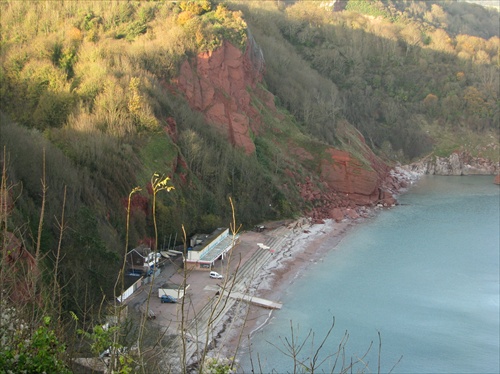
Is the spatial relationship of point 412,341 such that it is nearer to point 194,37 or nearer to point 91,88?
point 91,88

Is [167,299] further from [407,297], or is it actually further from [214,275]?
[407,297]

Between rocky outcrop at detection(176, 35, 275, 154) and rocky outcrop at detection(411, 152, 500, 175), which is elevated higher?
rocky outcrop at detection(176, 35, 275, 154)

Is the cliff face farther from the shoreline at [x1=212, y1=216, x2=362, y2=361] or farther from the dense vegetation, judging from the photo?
the shoreline at [x1=212, y1=216, x2=362, y2=361]

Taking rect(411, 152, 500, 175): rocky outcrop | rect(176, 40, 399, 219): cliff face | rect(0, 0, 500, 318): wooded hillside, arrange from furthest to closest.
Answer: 1. rect(411, 152, 500, 175): rocky outcrop
2. rect(176, 40, 399, 219): cliff face
3. rect(0, 0, 500, 318): wooded hillside

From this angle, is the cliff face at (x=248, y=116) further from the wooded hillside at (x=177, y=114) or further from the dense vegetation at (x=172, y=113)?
the dense vegetation at (x=172, y=113)

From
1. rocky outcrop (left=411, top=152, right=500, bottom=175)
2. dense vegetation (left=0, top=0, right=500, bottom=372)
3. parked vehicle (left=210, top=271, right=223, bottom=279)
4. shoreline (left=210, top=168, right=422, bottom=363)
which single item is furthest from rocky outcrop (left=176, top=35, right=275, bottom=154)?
rocky outcrop (left=411, top=152, right=500, bottom=175)

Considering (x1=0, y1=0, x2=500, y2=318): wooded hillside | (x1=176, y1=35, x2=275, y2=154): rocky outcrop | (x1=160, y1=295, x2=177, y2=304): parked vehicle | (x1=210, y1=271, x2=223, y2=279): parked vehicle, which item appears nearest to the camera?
(x1=160, y1=295, x2=177, y2=304): parked vehicle
